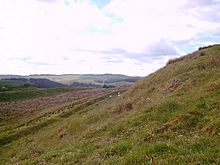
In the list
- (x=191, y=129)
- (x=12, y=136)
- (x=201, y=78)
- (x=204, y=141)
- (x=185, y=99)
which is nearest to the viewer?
(x=204, y=141)

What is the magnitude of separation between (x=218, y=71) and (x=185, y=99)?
8.54 m

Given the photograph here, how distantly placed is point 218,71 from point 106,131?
12.7 meters

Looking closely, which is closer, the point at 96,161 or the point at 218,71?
the point at 96,161

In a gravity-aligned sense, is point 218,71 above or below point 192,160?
above

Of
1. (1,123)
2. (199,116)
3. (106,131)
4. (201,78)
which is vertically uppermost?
(201,78)

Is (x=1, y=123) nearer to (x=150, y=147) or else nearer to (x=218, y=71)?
(x=218, y=71)

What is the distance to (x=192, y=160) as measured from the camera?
544 inches

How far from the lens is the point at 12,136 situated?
1991 inches

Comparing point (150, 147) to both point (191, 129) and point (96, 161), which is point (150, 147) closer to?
point (96, 161)

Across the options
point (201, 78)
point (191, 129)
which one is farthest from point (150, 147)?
point (201, 78)

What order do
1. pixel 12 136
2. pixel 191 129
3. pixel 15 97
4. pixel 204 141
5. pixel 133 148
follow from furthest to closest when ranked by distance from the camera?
pixel 15 97 < pixel 12 136 < pixel 191 129 < pixel 133 148 < pixel 204 141

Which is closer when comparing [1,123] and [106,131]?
[106,131]

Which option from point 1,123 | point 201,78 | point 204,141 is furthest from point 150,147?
point 1,123

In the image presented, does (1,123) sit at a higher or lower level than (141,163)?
lower
